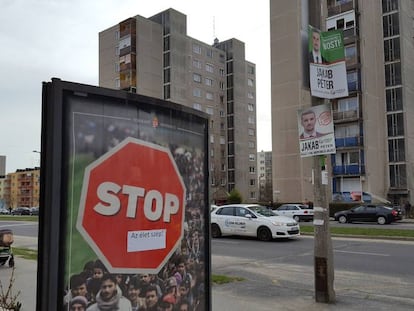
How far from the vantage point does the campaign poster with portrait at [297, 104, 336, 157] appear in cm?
734

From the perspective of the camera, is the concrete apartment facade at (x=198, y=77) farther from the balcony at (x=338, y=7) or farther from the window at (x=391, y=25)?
the window at (x=391, y=25)

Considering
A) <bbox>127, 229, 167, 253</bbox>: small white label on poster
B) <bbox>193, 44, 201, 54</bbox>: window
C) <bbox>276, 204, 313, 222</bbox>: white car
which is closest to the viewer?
<bbox>127, 229, 167, 253</bbox>: small white label on poster

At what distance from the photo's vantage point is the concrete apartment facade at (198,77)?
235 feet

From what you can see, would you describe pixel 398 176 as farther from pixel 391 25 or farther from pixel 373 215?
pixel 373 215

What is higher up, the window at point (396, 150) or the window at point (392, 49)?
the window at point (392, 49)

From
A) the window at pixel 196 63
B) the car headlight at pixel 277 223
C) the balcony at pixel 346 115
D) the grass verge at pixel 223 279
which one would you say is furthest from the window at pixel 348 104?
the grass verge at pixel 223 279

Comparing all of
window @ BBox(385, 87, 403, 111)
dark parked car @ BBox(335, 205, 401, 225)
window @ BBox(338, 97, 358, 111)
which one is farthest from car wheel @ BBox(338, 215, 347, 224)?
window @ BBox(385, 87, 403, 111)

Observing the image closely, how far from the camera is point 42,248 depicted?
113 inches

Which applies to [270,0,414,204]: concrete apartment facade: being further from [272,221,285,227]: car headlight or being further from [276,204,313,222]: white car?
[272,221,285,227]: car headlight

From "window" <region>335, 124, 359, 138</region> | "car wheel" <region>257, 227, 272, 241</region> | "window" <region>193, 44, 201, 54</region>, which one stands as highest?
"window" <region>193, 44, 201, 54</region>

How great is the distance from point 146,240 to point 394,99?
174 ft

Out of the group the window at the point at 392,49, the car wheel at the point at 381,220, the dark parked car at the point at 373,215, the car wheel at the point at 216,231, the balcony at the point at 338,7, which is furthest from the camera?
the window at the point at 392,49

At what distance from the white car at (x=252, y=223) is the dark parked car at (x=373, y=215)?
13773 millimetres

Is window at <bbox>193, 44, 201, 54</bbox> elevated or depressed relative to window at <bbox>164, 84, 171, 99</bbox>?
elevated
